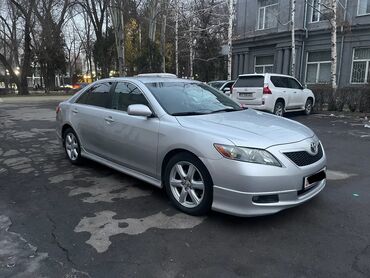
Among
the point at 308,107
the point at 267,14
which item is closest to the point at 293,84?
the point at 308,107

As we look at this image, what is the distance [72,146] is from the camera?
6121 mm

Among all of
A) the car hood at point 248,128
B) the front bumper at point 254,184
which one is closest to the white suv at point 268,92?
the car hood at point 248,128

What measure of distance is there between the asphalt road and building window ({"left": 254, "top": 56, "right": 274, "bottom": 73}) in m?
20.2

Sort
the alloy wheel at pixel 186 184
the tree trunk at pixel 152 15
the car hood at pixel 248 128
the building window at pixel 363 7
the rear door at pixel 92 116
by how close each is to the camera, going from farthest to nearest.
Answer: the tree trunk at pixel 152 15, the building window at pixel 363 7, the rear door at pixel 92 116, the alloy wheel at pixel 186 184, the car hood at pixel 248 128

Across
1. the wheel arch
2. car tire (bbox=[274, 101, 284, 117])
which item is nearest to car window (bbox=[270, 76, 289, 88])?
car tire (bbox=[274, 101, 284, 117])

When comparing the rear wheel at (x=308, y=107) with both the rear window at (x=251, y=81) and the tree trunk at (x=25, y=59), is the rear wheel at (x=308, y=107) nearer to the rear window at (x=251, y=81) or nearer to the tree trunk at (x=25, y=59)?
the rear window at (x=251, y=81)

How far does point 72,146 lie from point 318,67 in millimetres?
19586

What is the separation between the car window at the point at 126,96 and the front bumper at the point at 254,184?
5.18 ft

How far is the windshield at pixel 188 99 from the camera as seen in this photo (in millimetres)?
4469

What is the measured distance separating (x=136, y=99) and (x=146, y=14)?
80.7 ft

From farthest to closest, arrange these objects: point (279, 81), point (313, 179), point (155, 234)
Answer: point (279, 81) < point (313, 179) < point (155, 234)

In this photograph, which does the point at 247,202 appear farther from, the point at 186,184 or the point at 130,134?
the point at 130,134

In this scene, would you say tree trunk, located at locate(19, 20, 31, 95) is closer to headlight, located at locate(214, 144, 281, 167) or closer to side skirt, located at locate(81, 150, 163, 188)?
side skirt, located at locate(81, 150, 163, 188)

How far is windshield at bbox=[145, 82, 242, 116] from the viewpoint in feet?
14.7
